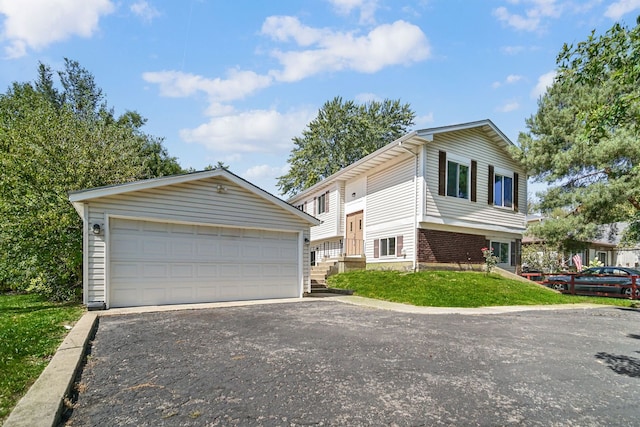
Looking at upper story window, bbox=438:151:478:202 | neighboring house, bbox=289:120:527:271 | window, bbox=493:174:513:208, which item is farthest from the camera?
window, bbox=493:174:513:208

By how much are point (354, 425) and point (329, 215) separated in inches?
733

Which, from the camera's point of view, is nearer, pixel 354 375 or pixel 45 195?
pixel 354 375

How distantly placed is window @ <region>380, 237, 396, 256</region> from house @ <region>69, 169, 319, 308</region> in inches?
212

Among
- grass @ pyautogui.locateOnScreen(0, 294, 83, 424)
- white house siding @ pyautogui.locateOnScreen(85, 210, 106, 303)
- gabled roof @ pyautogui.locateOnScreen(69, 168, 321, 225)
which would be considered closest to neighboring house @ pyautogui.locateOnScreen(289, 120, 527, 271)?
gabled roof @ pyautogui.locateOnScreen(69, 168, 321, 225)

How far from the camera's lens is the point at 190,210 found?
1040 centimetres

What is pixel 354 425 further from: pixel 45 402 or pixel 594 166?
pixel 594 166

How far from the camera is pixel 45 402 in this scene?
10.0 ft

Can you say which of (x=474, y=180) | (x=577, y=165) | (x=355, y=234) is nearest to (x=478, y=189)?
(x=474, y=180)

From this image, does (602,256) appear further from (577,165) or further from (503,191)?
(503,191)

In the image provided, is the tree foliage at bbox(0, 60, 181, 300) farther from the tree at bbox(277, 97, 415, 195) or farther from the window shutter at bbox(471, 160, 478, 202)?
the tree at bbox(277, 97, 415, 195)

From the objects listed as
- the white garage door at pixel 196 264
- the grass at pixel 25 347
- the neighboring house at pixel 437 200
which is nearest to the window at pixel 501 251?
the neighboring house at pixel 437 200

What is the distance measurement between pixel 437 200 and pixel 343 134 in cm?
2193

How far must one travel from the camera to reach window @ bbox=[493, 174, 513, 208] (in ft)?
58.4

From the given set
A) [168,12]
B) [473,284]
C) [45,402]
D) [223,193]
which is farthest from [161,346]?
[473,284]
